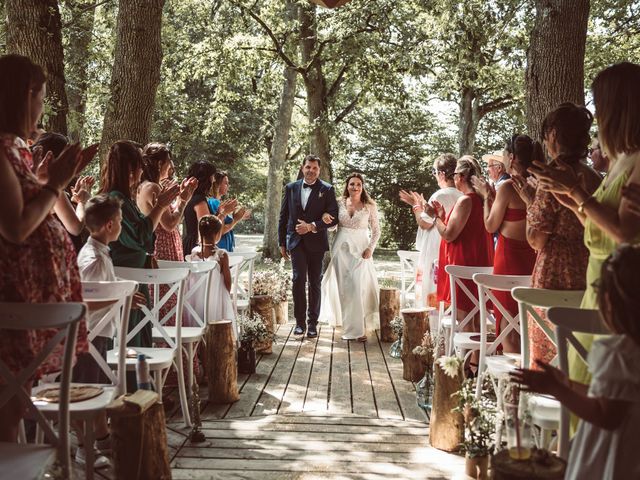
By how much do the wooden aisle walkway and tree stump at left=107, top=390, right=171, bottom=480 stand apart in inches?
18.0

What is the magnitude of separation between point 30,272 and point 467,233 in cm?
376

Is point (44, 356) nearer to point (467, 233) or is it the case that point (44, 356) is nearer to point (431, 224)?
point (467, 233)

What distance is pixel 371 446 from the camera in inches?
163

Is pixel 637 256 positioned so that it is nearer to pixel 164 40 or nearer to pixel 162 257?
pixel 162 257

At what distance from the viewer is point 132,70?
645cm

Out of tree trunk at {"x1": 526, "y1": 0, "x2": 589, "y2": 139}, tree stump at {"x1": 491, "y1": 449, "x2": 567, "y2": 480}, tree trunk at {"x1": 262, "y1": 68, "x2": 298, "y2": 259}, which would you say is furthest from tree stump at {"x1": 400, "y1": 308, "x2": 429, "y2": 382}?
tree trunk at {"x1": 262, "y1": 68, "x2": 298, "y2": 259}

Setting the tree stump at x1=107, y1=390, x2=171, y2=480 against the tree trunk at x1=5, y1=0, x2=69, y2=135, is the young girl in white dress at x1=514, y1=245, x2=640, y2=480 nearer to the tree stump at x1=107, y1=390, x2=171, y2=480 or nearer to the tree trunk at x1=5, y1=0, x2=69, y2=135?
the tree stump at x1=107, y1=390, x2=171, y2=480

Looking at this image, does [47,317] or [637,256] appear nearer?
[637,256]

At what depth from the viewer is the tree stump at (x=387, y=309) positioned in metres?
7.66

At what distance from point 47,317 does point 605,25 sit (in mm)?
17253

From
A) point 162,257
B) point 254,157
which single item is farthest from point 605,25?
point 162,257

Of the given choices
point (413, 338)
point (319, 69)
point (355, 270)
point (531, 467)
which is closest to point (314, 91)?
point (319, 69)

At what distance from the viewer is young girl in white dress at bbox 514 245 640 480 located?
1841 millimetres

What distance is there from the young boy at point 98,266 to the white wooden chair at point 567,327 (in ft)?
7.81
